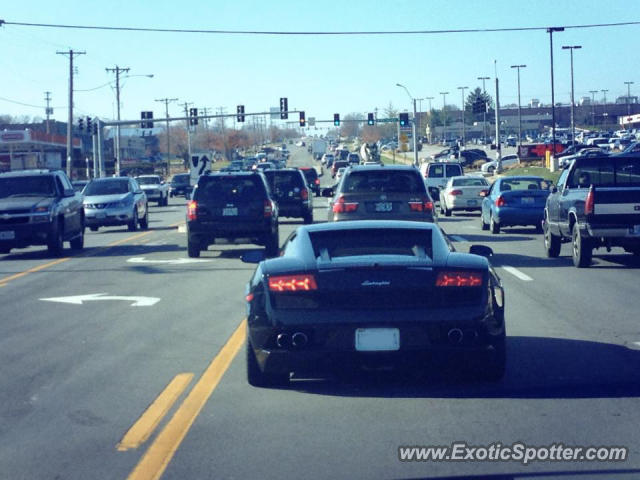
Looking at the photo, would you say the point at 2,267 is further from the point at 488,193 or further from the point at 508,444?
the point at 508,444

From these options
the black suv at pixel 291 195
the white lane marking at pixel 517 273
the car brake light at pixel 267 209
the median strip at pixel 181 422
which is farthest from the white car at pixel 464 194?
the median strip at pixel 181 422

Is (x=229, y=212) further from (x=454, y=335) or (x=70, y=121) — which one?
(x=70, y=121)

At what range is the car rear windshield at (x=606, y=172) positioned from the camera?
18047mm

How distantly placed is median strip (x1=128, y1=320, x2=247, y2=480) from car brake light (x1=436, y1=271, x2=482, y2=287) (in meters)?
2.10

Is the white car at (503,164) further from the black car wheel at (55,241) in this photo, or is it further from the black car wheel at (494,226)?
the black car wheel at (55,241)

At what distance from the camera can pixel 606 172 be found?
18359 millimetres

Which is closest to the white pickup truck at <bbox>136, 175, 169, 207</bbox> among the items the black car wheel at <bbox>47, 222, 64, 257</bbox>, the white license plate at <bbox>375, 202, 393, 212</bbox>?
the black car wheel at <bbox>47, 222, 64, 257</bbox>

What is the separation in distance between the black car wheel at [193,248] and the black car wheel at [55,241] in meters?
3.40

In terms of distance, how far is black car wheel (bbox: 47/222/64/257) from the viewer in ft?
73.8

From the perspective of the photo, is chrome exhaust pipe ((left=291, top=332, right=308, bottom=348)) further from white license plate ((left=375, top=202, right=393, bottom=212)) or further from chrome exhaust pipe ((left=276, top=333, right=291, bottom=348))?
white license plate ((left=375, top=202, right=393, bottom=212))

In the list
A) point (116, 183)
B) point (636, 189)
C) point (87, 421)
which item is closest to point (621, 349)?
point (87, 421)

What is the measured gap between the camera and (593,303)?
1323 cm

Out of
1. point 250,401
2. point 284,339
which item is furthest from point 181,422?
point 284,339

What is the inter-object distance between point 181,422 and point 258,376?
105 centimetres
